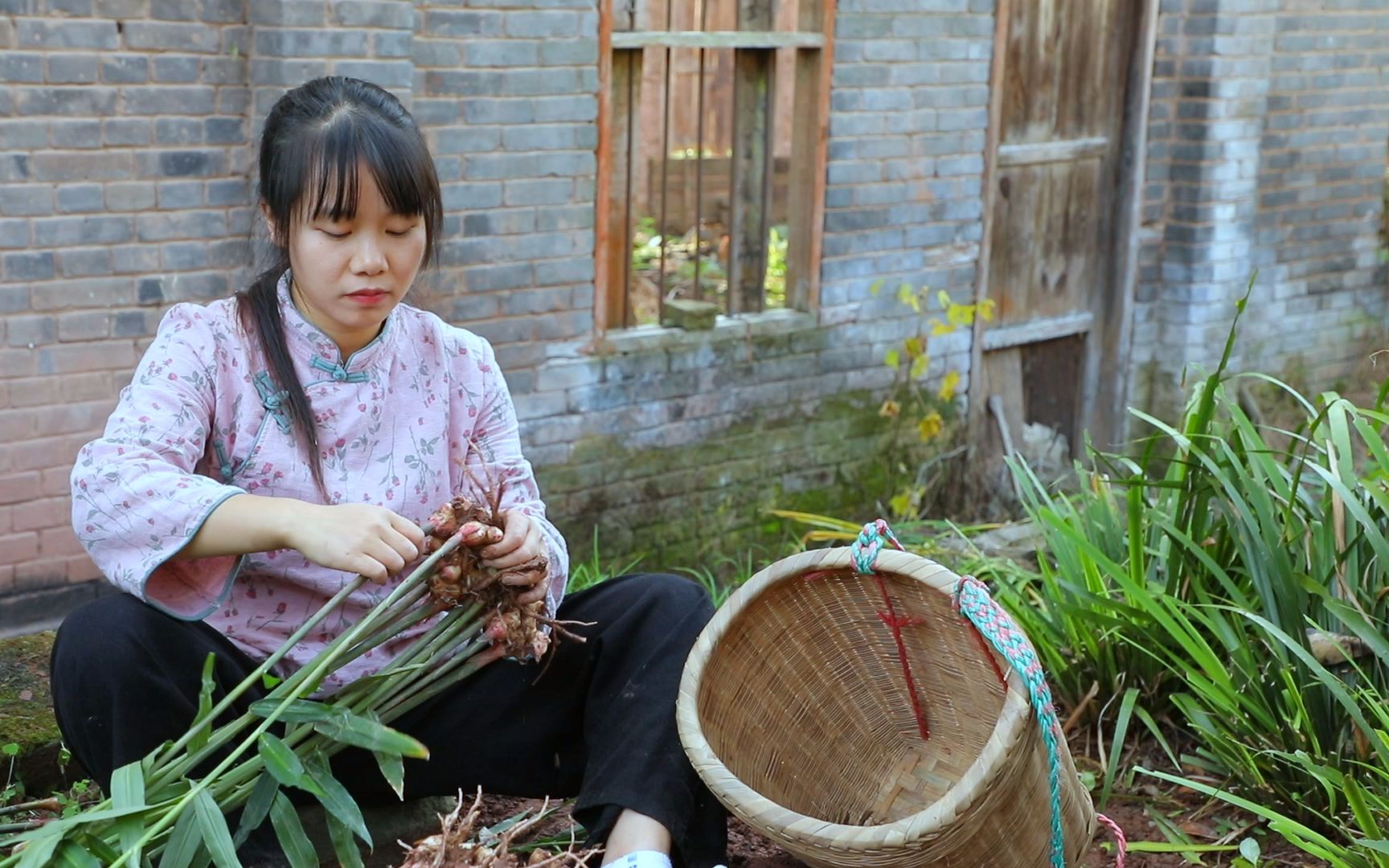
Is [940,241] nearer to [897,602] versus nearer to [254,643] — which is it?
[897,602]

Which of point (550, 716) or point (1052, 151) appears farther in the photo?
point (1052, 151)

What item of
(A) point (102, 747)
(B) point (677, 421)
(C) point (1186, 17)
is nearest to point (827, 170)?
(B) point (677, 421)

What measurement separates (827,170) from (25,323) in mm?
2425

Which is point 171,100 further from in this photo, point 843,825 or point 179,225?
point 843,825

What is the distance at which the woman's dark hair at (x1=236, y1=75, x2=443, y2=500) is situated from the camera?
7.15 ft

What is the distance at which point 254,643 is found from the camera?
2.28 metres

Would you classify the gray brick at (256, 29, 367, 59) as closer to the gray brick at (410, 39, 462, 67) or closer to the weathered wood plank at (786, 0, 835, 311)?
the gray brick at (410, 39, 462, 67)

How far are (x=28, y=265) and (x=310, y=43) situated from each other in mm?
828

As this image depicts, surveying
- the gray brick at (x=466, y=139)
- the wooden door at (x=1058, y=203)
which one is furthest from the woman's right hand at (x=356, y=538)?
the wooden door at (x=1058, y=203)

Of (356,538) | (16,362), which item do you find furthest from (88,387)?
(356,538)

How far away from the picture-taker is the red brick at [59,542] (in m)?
3.70

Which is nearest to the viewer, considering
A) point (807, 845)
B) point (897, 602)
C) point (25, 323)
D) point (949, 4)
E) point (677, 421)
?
point (807, 845)

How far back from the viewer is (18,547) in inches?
144

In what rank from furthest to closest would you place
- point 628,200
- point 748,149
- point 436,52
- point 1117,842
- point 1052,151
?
point 1052,151, point 748,149, point 628,200, point 436,52, point 1117,842
